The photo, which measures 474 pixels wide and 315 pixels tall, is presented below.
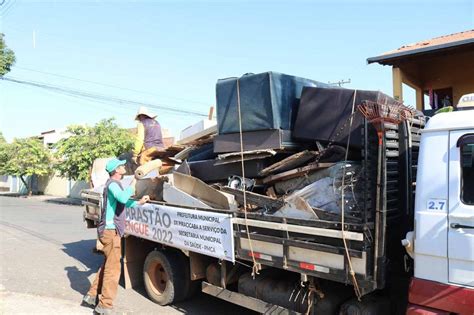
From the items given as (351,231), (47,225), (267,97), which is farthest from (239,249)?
(47,225)

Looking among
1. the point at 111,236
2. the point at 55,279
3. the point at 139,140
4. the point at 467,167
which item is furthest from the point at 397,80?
the point at 55,279

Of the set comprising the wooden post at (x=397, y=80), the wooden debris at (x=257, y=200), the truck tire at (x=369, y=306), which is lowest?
the truck tire at (x=369, y=306)

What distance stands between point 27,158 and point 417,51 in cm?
3066

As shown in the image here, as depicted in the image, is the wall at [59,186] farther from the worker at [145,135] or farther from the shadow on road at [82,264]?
the worker at [145,135]

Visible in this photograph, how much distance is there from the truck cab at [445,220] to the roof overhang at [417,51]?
5823 millimetres

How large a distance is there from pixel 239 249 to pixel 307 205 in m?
0.95

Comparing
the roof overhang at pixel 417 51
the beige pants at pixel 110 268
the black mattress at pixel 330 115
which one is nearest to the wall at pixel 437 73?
the roof overhang at pixel 417 51

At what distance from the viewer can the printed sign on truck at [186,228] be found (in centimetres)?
477

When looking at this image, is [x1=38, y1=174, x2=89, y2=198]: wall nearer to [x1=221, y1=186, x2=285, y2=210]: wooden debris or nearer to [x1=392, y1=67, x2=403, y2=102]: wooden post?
[x1=392, y1=67, x2=403, y2=102]: wooden post

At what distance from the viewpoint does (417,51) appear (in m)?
9.02

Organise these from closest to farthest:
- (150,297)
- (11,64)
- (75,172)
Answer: (150,297), (11,64), (75,172)

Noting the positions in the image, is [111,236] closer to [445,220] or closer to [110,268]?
[110,268]

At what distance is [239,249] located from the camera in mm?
4609

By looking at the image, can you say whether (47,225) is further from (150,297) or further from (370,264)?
(370,264)
